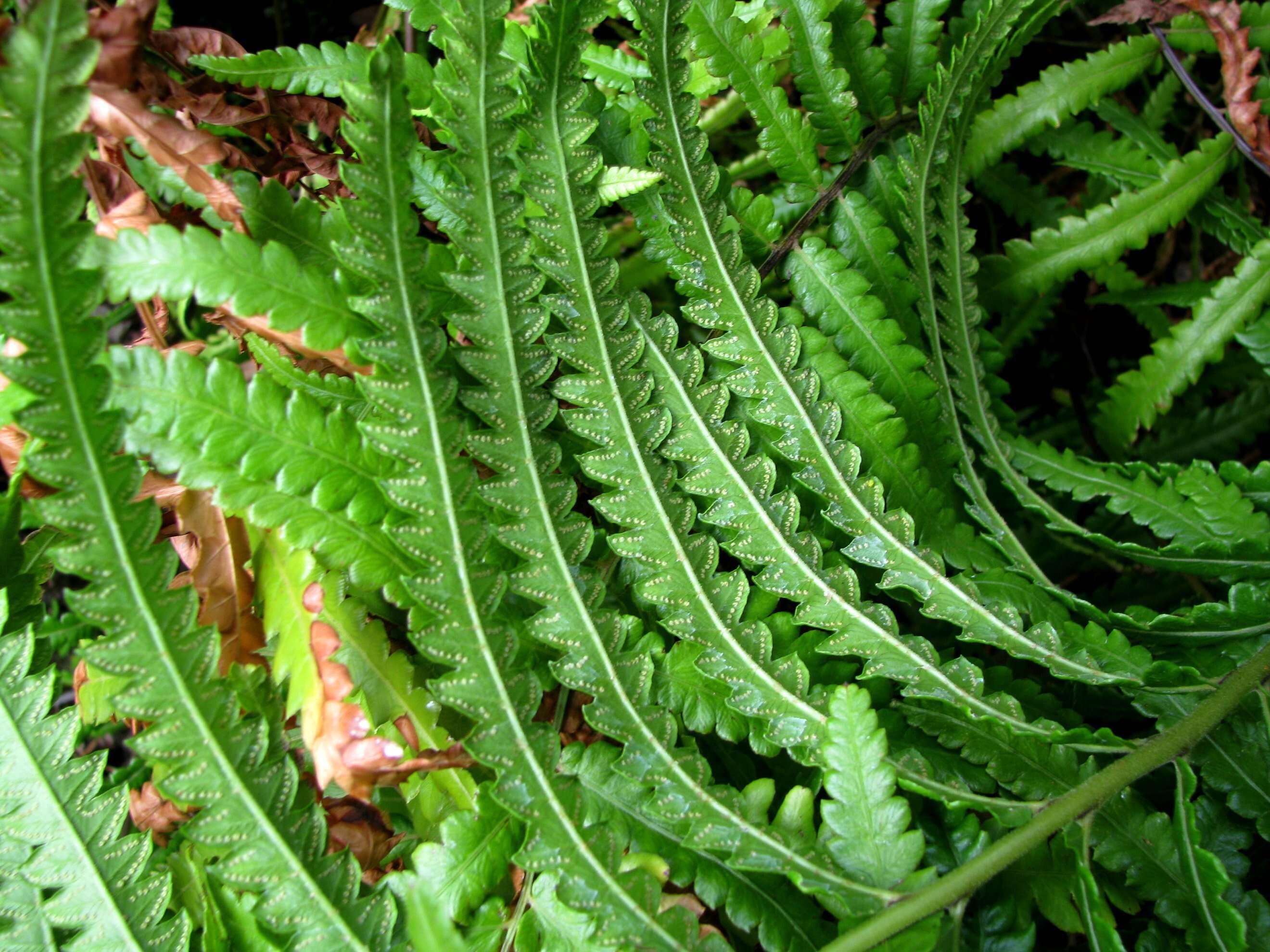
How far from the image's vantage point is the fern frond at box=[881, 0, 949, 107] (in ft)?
4.02

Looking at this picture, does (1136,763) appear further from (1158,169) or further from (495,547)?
(1158,169)

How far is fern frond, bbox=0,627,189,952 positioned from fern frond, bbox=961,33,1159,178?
1.45 metres

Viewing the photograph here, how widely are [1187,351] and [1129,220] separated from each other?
23 centimetres

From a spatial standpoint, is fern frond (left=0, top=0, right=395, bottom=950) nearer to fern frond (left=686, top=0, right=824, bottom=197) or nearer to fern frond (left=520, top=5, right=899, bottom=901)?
fern frond (left=520, top=5, right=899, bottom=901)

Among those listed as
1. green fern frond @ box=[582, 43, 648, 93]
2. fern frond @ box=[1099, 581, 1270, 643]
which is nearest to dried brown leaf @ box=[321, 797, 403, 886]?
fern frond @ box=[1099, 581, 1270, 643]

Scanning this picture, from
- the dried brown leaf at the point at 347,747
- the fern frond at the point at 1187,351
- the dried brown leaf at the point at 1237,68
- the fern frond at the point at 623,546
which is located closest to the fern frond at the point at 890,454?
the fern frond at the point at 623,546

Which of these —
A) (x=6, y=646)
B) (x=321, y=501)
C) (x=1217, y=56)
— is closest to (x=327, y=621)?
(x=321, y=501)

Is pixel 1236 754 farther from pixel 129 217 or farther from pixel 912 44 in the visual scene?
pixel 129 217

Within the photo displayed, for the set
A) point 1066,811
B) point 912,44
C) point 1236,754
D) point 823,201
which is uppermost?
point 912,44

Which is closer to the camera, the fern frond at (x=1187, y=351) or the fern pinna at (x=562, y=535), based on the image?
the fern pinna at (x=562, y=535)

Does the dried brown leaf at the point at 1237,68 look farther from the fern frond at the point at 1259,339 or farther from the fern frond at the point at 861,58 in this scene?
the fern frond at the point at 861,58

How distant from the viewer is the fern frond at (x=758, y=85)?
43.0 inches

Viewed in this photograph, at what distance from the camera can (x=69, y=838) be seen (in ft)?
3.05

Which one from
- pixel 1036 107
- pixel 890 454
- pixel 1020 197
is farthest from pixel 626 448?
pixel 1020 197
